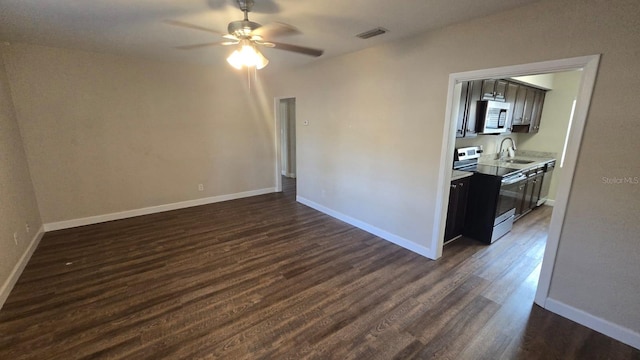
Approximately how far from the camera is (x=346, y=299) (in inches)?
96.5

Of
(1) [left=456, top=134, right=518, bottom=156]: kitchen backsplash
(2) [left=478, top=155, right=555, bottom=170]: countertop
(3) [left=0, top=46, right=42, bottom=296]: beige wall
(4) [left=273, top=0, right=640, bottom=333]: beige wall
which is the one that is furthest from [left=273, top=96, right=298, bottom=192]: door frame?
(2) [left=478, top=155, right=555, bottom=170]: countertop

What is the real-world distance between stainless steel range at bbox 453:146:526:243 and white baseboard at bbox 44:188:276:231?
4.00 metres

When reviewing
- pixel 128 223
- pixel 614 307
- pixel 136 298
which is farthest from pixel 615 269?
pixel 128 223

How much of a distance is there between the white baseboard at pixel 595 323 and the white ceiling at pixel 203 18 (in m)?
2.55

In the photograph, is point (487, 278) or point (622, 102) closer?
point (622, 102)

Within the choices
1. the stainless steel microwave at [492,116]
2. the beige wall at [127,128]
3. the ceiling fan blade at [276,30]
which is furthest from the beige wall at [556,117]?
the beige wall at [127,128]

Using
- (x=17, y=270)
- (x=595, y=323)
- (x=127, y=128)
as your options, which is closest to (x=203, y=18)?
(x=127, y=128)

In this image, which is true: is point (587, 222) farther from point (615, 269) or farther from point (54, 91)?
point (54, 91)

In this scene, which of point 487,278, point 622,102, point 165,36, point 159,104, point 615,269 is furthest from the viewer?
point 159,104

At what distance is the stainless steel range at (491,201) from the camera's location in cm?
344

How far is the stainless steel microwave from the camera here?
3.61 m

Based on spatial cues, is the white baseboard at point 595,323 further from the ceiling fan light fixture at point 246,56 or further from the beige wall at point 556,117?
the beige wall at point 556,117

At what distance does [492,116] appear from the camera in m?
3.78

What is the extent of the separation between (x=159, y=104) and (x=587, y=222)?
217 inches
